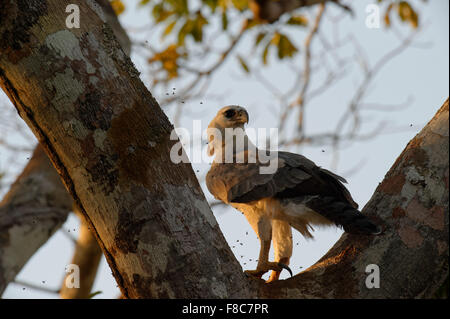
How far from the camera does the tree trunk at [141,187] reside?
8.73 ft

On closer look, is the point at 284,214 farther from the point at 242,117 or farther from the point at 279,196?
the point at 242,117

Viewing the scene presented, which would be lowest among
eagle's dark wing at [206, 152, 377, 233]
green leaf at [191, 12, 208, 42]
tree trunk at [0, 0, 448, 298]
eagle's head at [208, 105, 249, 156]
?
tree trunk at [0, 0, 448, 298]

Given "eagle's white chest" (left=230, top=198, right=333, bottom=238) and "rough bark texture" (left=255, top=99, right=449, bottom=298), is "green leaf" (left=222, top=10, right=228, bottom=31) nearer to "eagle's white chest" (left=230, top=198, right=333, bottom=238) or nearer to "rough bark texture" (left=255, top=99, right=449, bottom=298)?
"eagle's white chest" (left=230, top=198, right=333, bottom=238)

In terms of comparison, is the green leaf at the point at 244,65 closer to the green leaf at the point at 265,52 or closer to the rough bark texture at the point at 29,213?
the green leaf at the point at 265,52

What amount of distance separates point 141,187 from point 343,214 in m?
1.31

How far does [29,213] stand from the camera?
508 centimetres

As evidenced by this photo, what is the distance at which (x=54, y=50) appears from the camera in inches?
109

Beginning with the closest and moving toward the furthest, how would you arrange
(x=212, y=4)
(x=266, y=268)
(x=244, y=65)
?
(x=266, y=268), (x=212, y=4), (x=244, y=65)

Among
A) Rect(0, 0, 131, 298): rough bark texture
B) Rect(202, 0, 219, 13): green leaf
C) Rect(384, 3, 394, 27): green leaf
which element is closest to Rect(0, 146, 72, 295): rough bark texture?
Rect(0, 0, 131, 298): rough bark texture

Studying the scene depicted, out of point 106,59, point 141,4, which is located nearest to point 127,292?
point 106,59

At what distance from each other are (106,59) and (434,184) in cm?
174

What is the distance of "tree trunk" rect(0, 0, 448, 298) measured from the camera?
8.73 ft
